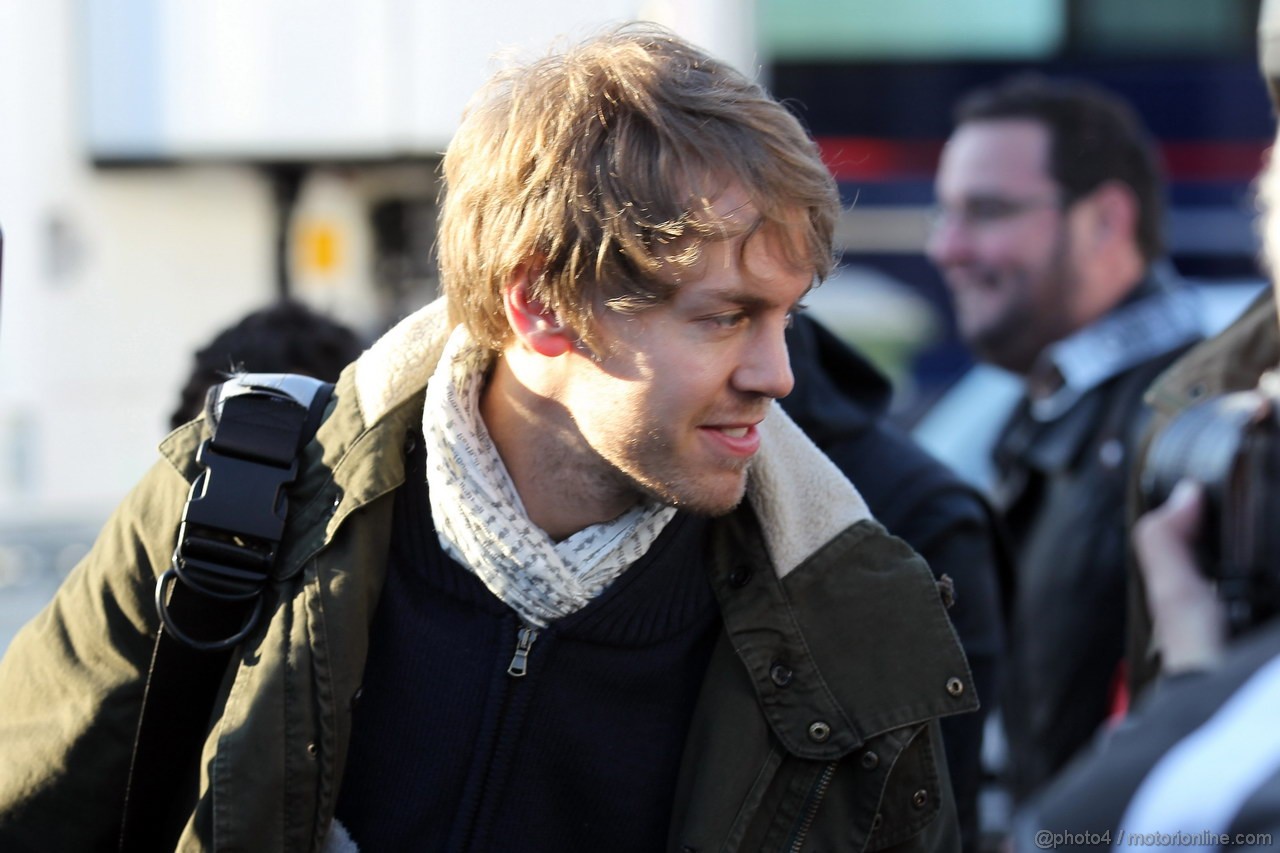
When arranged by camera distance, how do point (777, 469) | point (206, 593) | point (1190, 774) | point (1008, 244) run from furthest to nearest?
1. point (1008, 244)
2. point (777, 469)
3. point (206, 593)
4. point (1190, 774)

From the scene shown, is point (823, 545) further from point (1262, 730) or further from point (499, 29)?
point (499, 29)

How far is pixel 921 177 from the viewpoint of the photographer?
6.40 m

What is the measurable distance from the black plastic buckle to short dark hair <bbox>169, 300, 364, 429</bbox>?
0.81 metres

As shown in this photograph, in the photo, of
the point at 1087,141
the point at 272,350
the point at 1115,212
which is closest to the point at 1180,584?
the point at 272,350

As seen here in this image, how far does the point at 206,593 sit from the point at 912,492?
117cm

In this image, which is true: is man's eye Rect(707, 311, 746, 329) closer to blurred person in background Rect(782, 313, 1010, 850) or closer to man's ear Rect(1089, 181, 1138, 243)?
blurred person in background Rect(782, 313, 1010, 850)

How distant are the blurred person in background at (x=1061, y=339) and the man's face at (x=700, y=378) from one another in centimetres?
106

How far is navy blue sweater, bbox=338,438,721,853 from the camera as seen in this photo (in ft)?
6.48

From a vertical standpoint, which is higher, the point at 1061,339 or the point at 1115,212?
the point at 1115,212

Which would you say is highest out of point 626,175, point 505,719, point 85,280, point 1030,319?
point 626,175

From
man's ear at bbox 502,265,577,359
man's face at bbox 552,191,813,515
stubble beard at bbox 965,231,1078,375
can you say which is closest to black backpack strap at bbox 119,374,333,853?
man's ear at bbox 502,265,577,359

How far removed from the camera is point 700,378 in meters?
1.99

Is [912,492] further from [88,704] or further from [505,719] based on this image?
[88,704]

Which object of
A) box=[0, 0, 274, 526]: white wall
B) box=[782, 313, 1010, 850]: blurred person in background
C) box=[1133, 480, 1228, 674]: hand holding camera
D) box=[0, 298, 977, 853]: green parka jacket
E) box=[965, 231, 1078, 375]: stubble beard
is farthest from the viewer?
box=[0, 0, 274, 526]: white wall
